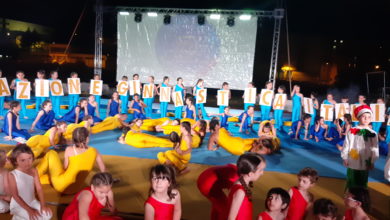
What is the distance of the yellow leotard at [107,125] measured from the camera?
26.7 feet

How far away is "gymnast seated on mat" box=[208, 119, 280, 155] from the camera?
6.65 m

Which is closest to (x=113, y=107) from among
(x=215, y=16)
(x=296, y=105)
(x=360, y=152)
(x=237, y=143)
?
(x=237, y=143)

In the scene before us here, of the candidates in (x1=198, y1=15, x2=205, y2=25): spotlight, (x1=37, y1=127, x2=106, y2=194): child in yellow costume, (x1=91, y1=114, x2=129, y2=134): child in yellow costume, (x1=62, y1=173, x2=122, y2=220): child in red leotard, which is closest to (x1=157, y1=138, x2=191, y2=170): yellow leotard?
(x1=37, y1=127, x2=106, y2=194): child in yellow costume

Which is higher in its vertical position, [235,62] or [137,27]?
[137,27]

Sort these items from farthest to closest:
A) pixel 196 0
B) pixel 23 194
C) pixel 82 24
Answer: pixel 82 24, pixel 196 0, pixel 23 194

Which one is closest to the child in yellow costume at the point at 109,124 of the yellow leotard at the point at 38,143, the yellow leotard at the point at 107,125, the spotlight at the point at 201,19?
the yellow leotard at the point at 107,125

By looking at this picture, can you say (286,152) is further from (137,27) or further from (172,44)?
(137,27)

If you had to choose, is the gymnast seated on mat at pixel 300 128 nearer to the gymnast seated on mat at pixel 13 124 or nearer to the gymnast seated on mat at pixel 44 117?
the gymnast seated on mat at pixel 44 117

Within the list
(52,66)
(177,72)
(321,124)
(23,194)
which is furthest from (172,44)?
(52,66)

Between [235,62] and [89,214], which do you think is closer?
[89,214]

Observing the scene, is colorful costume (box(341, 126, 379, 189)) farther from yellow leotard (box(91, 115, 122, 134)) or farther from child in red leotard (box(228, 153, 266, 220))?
yellow leotard (box(91, 115, 122, 134))

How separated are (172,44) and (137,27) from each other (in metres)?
1.66

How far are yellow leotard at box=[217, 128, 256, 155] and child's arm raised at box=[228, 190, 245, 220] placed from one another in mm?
4262

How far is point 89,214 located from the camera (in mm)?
2873
